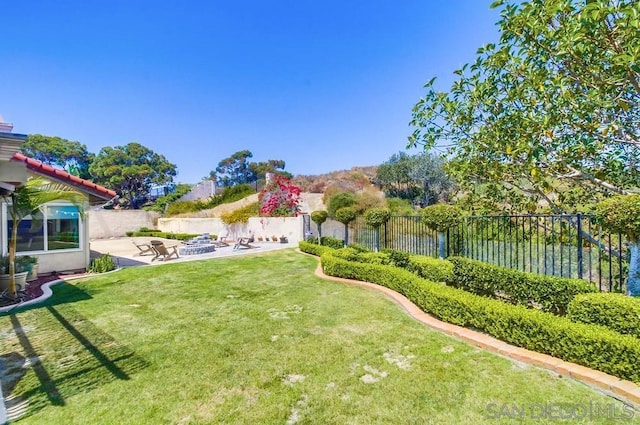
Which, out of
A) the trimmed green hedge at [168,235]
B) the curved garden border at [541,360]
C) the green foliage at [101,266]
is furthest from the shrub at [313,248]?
the trimmed green hedge at [168,235]

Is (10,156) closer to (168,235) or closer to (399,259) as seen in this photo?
(399,259)

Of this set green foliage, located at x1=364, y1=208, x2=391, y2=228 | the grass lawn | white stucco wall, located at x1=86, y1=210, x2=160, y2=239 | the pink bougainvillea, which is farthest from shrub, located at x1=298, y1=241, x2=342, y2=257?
white stucco wall, located at x1=86, y1=210, x2=160, y2=239

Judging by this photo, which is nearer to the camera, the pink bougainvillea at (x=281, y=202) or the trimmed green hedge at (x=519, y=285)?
the trimmed green hedge at (x=519, y=285)

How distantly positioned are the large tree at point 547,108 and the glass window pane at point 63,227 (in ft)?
37.7

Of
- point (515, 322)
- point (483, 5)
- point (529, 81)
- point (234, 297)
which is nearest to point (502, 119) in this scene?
point (529, 81)

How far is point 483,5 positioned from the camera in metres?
6.71

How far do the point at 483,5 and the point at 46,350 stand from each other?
1034 centimetres

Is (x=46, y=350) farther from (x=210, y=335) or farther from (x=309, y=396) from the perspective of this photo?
(x=309, y=396)

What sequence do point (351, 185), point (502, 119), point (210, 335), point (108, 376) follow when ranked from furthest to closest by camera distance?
point (351, 185) < point (502, 119) < point (210, 335) < point (108, 376)

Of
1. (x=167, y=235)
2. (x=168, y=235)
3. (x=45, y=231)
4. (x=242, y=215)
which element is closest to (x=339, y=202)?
(x=242, y=215)

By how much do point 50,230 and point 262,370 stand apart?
10650 millimetres

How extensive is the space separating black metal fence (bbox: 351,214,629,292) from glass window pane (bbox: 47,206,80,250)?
10.8 m

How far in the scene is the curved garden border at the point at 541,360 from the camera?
288 centimetres

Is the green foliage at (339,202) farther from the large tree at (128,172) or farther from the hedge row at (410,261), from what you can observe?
the large tree at (128,172)
